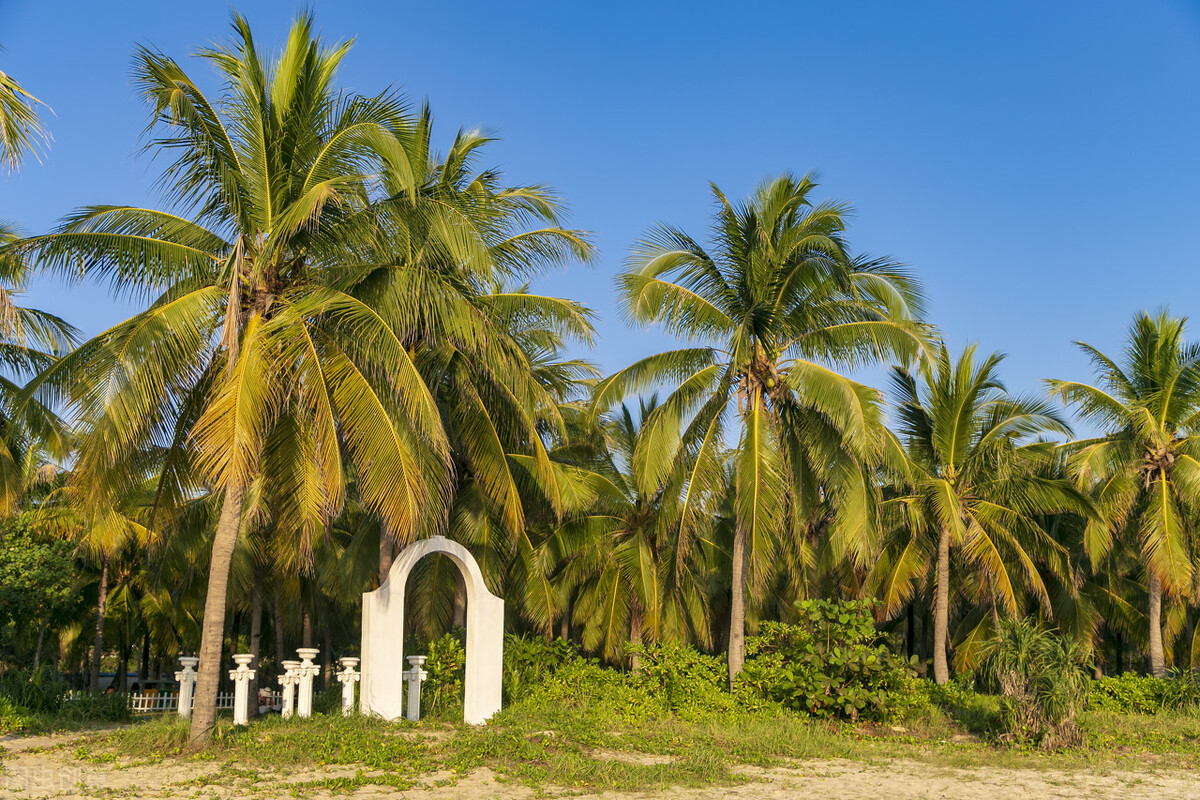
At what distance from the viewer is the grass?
9828mm

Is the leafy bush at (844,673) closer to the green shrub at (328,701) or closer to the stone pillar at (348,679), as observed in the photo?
the stone pillar at (348,679)

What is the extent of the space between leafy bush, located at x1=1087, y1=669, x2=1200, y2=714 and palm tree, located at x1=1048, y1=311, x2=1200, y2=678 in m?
1.66

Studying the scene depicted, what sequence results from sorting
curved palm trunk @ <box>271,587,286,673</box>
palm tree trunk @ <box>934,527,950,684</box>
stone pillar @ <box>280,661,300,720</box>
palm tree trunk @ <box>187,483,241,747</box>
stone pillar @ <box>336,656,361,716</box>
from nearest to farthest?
palm tree trunk @ <box>187,483,241,747</box>
stone pillar @ <box>280,661,300,720</box>
stone pillar @ <box>336,656,361,716</box>
palm tree trunk @ <box>934,527,950,684</box>
curved palm trunk @ <box>271,587,286,673</box>

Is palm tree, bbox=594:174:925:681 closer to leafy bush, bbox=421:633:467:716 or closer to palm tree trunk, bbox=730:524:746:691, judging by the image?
palm tree trunk, bbox=730:524:746:691

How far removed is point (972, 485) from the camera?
816 inches

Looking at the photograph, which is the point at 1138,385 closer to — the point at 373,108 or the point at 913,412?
the point at 913,412

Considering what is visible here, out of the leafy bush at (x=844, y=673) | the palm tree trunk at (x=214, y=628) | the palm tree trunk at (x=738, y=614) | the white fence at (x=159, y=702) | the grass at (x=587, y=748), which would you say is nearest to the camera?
the grass at (x=587, y=748)

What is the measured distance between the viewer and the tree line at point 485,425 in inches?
440

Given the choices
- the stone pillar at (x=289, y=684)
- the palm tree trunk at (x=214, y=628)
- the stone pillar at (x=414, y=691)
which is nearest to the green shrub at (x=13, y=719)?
the stone pillar at (x=289, y=684)

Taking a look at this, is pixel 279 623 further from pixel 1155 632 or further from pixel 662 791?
pixel 1155 632

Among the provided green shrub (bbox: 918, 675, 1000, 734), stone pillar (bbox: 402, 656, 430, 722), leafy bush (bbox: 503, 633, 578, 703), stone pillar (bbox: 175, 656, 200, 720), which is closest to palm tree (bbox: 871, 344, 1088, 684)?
green shrub (bbox: 918, 675, 1000, 734)

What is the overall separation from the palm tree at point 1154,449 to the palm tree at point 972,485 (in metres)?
0.97

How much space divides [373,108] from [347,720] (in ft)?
25.6

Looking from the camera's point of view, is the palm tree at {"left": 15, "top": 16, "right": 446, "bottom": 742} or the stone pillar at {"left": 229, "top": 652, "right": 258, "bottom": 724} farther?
the stone pillar at {"left": 229, "top": 652, "right": 258, "bottom": 724}
